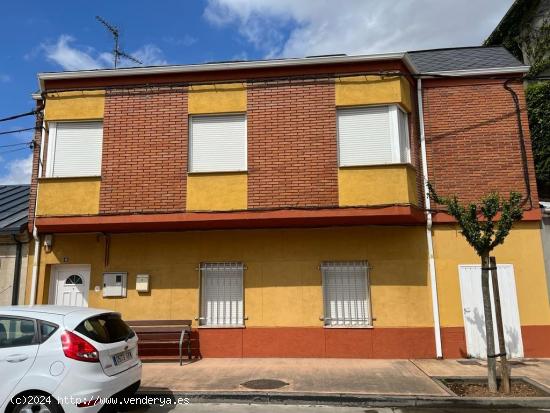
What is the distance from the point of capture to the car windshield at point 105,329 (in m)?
5.95

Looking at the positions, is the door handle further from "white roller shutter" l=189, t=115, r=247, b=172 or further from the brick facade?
"white roller shutter" l=189, t=115, r=247, b=172

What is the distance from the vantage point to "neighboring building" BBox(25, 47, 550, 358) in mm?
10445

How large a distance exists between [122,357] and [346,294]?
5808mm

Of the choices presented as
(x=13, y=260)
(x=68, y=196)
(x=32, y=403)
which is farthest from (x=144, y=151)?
(x=32, y=403)

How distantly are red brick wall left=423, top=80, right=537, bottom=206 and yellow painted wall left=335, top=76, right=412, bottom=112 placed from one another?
112 centimetres

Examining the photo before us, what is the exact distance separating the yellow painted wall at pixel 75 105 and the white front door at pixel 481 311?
9112mm

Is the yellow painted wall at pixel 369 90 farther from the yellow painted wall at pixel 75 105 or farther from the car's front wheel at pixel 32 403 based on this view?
the car's front wheel at pixel 32 403

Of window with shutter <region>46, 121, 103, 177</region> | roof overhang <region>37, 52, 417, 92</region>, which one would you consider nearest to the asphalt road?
window with shutter <region>46, 121, 103, 177</region>

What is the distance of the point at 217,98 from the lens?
11094 millimetres

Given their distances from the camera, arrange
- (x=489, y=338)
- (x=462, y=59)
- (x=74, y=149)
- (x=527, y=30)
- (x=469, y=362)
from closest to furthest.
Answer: (x=489, y=338), (x=469, y=362), (x=74, y=149), (x=462, y=59), (x=527, y=30)

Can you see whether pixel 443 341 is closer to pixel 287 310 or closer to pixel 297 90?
pixel 287 310

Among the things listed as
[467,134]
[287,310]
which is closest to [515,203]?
[467,134]

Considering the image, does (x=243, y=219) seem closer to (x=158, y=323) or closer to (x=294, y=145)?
(x=294, y=145)

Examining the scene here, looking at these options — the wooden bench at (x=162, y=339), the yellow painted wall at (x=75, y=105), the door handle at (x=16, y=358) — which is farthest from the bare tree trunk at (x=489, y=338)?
the yellow painted wall at (x=75, y=105)
